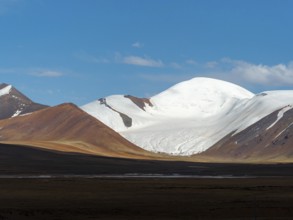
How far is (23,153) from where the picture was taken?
473 ft

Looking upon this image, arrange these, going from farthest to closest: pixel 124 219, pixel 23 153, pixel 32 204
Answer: pixel 23 153 → pixel 32 204 → pixel 124 219

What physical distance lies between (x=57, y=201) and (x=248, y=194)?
669 inches

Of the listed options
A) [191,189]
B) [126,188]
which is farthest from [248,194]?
[126,188]

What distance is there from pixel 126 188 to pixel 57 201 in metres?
15.2

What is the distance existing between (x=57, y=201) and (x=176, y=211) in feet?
30.1

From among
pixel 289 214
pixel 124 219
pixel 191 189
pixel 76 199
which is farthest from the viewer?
pixel 191 189

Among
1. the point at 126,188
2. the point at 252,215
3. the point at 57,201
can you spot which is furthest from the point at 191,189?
the point at 252,215

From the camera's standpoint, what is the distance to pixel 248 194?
177ft

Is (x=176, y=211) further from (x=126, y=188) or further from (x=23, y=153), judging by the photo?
(x=23, y=153)

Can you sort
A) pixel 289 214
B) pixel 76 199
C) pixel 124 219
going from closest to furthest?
1. pixel 124 219
2. pixel 289 214
3. pixel 76 199

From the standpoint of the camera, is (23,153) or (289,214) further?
(23,153)

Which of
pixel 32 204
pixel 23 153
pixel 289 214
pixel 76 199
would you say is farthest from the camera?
pixel 23 153

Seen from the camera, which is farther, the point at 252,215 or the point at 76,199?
the point at 76,199

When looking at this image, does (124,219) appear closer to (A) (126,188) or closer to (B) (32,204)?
(B) (32,204)
